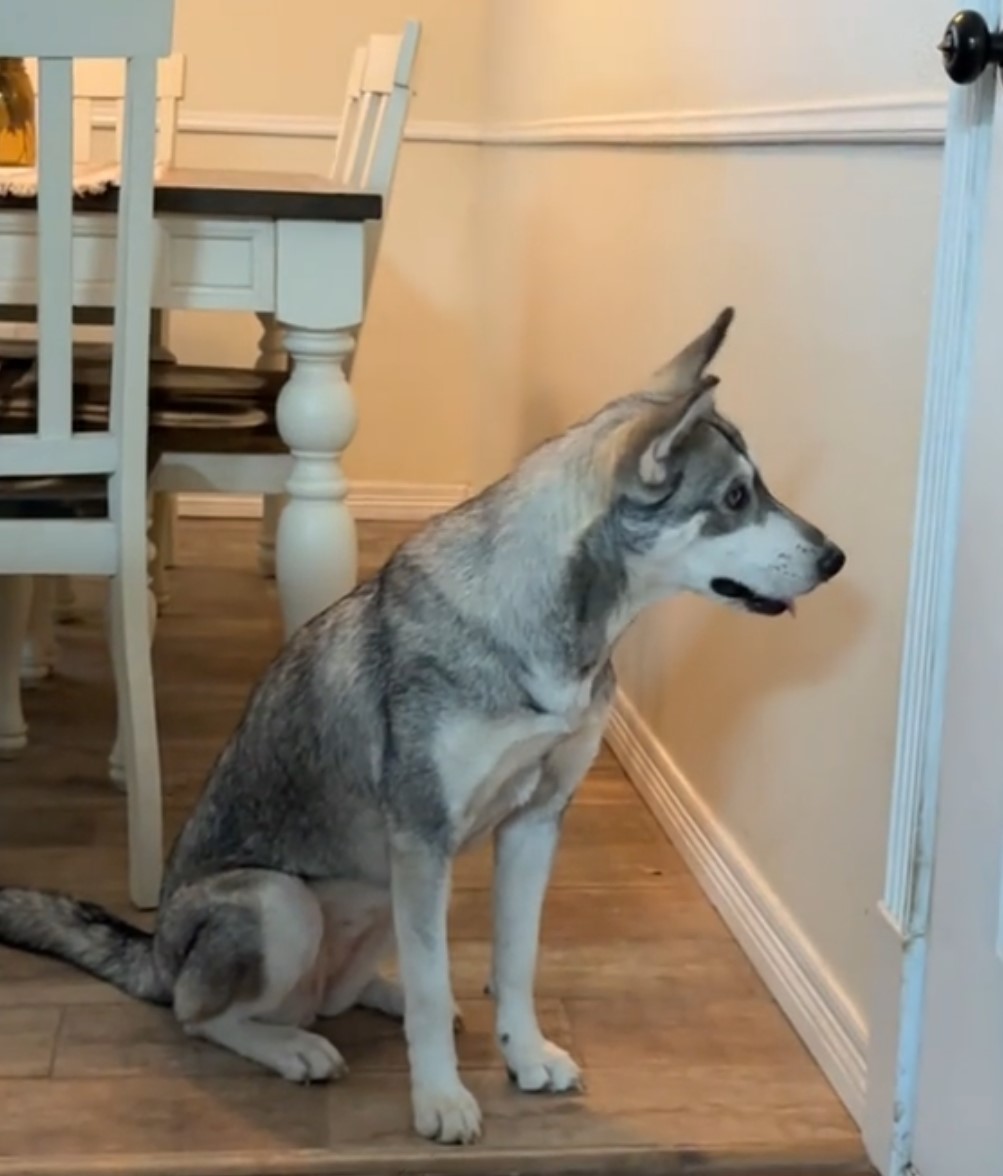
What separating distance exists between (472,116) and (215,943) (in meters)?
3.04

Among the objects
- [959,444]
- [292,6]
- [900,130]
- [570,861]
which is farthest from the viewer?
[292,6]

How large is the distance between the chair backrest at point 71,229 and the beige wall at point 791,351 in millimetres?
729

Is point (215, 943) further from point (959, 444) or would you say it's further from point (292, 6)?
point (292, 6)

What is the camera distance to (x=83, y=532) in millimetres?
2029

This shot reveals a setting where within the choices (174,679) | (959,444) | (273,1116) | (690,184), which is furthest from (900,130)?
(174,679)

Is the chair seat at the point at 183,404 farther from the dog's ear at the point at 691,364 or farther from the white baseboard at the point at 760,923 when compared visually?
the dog's ear at the point at 691,364

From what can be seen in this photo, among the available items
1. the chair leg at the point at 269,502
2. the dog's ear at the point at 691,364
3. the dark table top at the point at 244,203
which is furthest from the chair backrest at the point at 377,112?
the dog's ear at the point at 691,364

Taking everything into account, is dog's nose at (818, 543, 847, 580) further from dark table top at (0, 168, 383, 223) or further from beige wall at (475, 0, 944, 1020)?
dark table top at (0, 168, 383, 223)

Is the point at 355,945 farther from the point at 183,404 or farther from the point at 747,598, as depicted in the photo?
the point at 183,404

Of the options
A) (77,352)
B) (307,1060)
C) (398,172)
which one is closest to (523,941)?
(307,1060)

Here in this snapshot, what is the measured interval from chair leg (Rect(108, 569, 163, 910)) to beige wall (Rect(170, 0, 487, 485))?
2297 mm

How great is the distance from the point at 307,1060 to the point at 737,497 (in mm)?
710

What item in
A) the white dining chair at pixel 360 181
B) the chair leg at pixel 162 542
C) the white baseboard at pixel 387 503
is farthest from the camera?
the white baseboard at pixel 387 503

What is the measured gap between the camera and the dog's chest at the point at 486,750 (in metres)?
1.58
